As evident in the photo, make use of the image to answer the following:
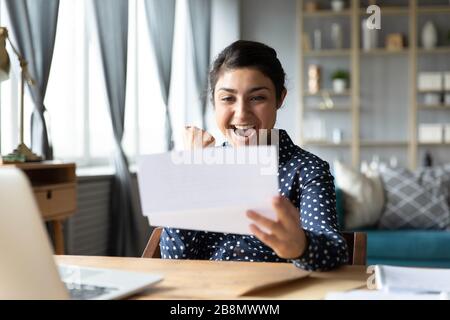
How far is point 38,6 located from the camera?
3.06m

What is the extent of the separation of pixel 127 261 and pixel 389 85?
18.0 feet

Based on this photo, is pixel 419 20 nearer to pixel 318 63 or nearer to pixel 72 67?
pixel 318 63

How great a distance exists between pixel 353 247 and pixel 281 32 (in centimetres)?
530

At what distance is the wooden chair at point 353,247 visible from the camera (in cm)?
133

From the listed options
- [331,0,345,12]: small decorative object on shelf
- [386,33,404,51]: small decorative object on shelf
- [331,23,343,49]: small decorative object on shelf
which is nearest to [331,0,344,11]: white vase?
[331,0,345,12]: small decorative object on shelf

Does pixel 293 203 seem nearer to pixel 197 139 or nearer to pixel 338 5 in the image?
pixel 197 139

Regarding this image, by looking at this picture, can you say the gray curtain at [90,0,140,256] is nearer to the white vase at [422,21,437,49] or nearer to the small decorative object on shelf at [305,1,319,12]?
the small decorative object on shelf at [305,1,319,12]

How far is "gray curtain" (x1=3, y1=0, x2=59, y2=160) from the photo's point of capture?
9.57 feet

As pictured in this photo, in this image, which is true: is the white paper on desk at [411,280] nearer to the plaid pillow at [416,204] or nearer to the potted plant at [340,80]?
the plaid pillow at [416,204]

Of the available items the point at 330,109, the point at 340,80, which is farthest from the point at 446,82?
the point at 330,109

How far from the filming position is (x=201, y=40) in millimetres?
5805

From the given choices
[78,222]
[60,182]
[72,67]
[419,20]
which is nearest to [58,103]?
[72,67]

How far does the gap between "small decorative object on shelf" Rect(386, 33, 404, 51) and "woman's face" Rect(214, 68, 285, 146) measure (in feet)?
16.5

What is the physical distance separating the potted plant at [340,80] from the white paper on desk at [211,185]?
5.49 m
